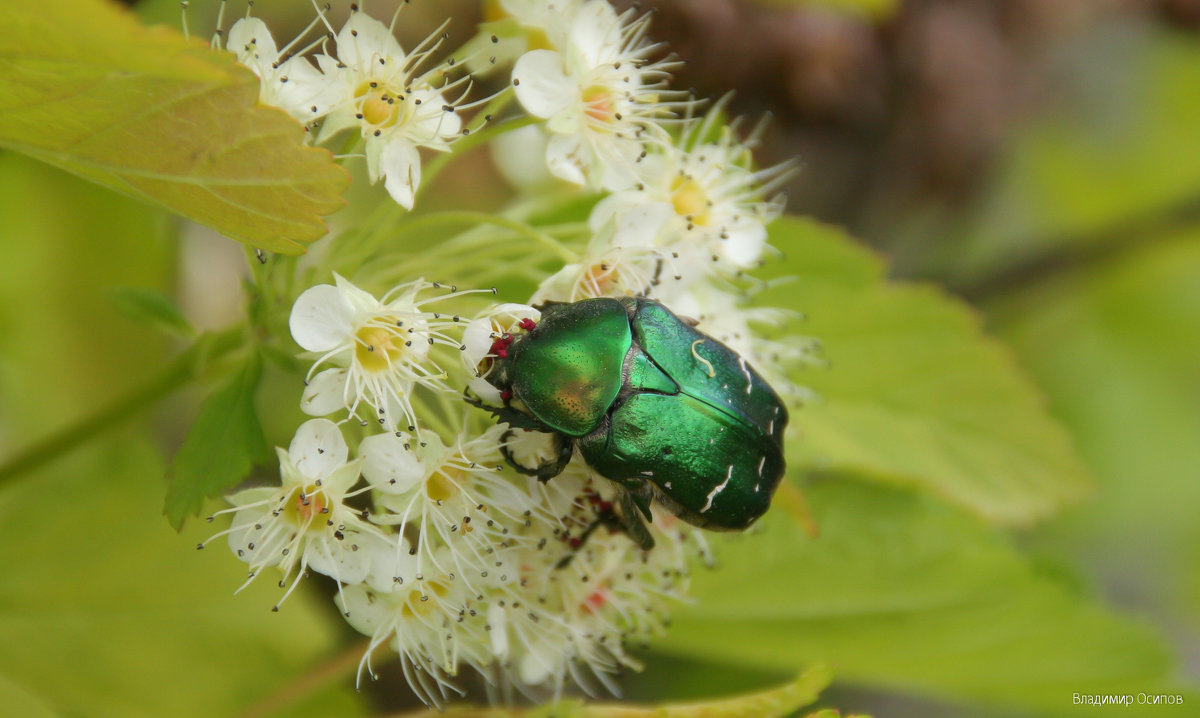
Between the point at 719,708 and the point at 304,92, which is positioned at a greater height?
the point at 304,92

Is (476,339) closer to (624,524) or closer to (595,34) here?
(624,524)

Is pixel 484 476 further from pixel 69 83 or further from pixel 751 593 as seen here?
pixel 751 593

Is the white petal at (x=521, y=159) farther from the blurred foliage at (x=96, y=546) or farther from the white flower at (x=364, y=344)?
the white flower at (x=364, y=344)

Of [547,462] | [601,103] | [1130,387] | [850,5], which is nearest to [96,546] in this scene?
[547,462]

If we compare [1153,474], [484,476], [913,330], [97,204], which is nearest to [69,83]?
[484,476]

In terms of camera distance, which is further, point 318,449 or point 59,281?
point 59,281

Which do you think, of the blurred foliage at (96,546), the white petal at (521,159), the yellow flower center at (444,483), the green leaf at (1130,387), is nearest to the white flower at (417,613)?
the yellow flower center at (444,483)

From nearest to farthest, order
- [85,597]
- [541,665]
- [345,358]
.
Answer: [345,358]
[541,665]
[85,597]
